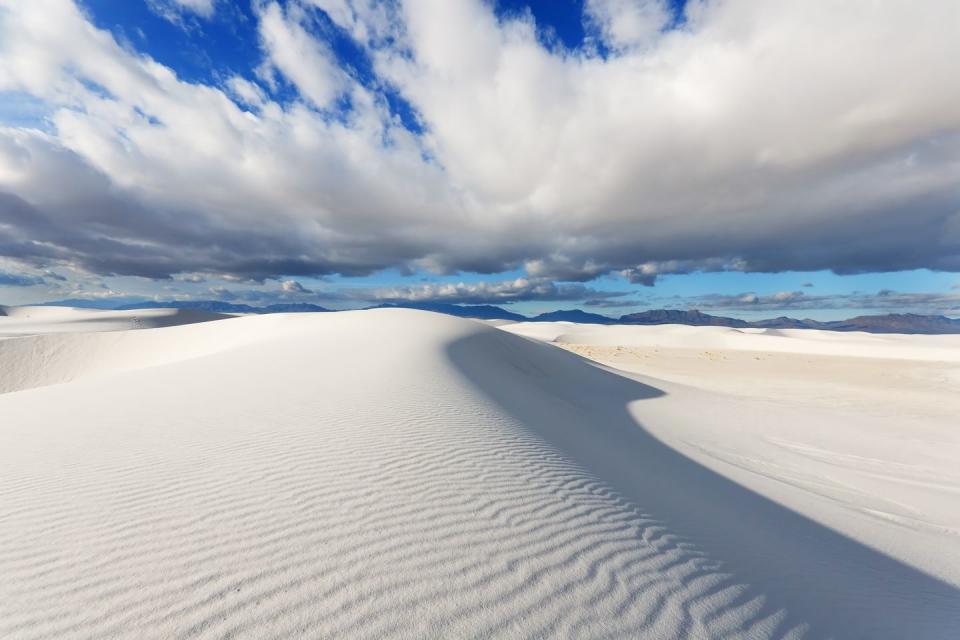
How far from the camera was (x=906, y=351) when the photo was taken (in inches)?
1486

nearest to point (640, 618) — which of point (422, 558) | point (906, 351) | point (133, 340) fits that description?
point (422, 558)

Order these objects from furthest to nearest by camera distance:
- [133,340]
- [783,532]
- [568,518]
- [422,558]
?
[133,340] → [783,532] → [568,518] → [422,558]

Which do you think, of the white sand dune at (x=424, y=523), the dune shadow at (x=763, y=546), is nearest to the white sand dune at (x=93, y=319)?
the white sand dune at (x=424, y=523)

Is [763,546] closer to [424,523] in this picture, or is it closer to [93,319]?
[424,523]

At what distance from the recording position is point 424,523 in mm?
3354

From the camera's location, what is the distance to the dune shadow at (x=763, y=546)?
3.36m

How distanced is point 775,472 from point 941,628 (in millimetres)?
4676

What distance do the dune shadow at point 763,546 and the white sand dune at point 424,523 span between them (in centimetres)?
3

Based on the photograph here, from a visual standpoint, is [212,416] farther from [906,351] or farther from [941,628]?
[906,351]

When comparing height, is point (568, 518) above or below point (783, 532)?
above

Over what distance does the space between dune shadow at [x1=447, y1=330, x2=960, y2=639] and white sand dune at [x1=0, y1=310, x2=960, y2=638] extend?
3cm

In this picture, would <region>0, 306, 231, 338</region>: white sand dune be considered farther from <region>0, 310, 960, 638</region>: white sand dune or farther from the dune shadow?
the dune shadow

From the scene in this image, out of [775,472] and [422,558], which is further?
[775,472]

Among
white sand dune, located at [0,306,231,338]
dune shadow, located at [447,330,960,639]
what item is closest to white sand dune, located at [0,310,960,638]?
dune shadow, located at [447,330,960,639]
